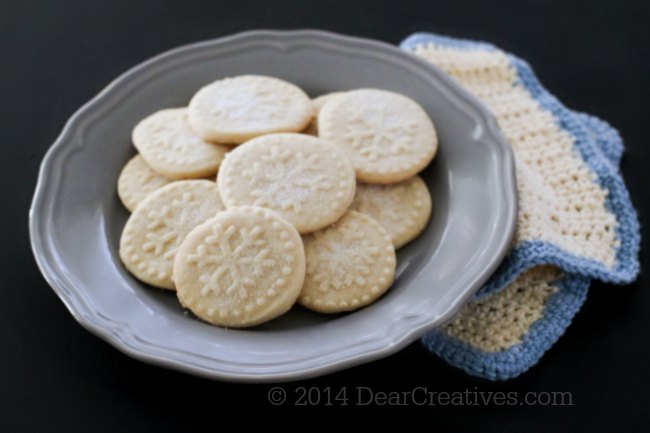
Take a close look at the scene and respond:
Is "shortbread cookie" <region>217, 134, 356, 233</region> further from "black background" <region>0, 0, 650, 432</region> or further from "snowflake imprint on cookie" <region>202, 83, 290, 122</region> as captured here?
"black background" <region>0, 0, 650, 432</region>

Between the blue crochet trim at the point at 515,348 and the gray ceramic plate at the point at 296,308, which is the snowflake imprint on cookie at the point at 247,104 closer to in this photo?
the gray ceramic plate at the point at 296,308

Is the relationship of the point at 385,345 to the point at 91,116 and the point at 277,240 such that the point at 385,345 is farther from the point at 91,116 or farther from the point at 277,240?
the point at 91,116

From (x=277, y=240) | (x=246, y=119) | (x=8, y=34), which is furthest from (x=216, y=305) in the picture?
(x=8, y=34)

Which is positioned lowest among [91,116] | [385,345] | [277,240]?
[385,345]

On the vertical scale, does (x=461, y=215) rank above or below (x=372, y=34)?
below

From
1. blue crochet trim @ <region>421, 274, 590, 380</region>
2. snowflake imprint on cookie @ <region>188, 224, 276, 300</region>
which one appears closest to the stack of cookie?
snowflake imprint on cookie @ <region>188, 224, 276, 300</region>

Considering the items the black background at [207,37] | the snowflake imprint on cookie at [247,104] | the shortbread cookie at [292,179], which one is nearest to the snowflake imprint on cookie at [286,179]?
the shortbread cookie at [292,179]
